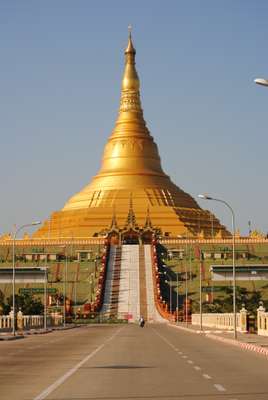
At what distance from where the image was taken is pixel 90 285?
102688 millimetres

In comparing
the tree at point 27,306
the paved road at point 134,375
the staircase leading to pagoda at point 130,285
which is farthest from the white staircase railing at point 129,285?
the paved road at point 134,375

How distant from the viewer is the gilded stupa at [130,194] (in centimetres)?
13550

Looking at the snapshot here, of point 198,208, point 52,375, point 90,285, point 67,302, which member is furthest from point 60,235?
point 52,375

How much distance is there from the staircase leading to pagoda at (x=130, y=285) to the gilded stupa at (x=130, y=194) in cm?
1658

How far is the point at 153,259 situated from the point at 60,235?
26.9m

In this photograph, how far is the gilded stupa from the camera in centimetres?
13550

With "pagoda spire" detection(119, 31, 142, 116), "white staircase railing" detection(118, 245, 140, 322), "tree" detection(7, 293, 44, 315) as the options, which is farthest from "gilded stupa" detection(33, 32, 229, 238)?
"tree" detection(7, 293, 44, 315)

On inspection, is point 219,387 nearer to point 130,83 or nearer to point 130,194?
point 130,194

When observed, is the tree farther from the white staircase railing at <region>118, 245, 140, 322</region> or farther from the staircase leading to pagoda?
the white staircase railing at <region>118, 245, 140, 322</region>

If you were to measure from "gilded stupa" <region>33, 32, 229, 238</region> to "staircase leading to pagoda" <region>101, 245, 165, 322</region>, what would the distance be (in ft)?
54.4

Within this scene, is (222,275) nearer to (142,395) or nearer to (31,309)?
(31,309)

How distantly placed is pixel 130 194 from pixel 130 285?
39694 millimetres

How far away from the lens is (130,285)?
331 ft

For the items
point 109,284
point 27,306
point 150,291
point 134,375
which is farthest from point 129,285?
point 134,375
